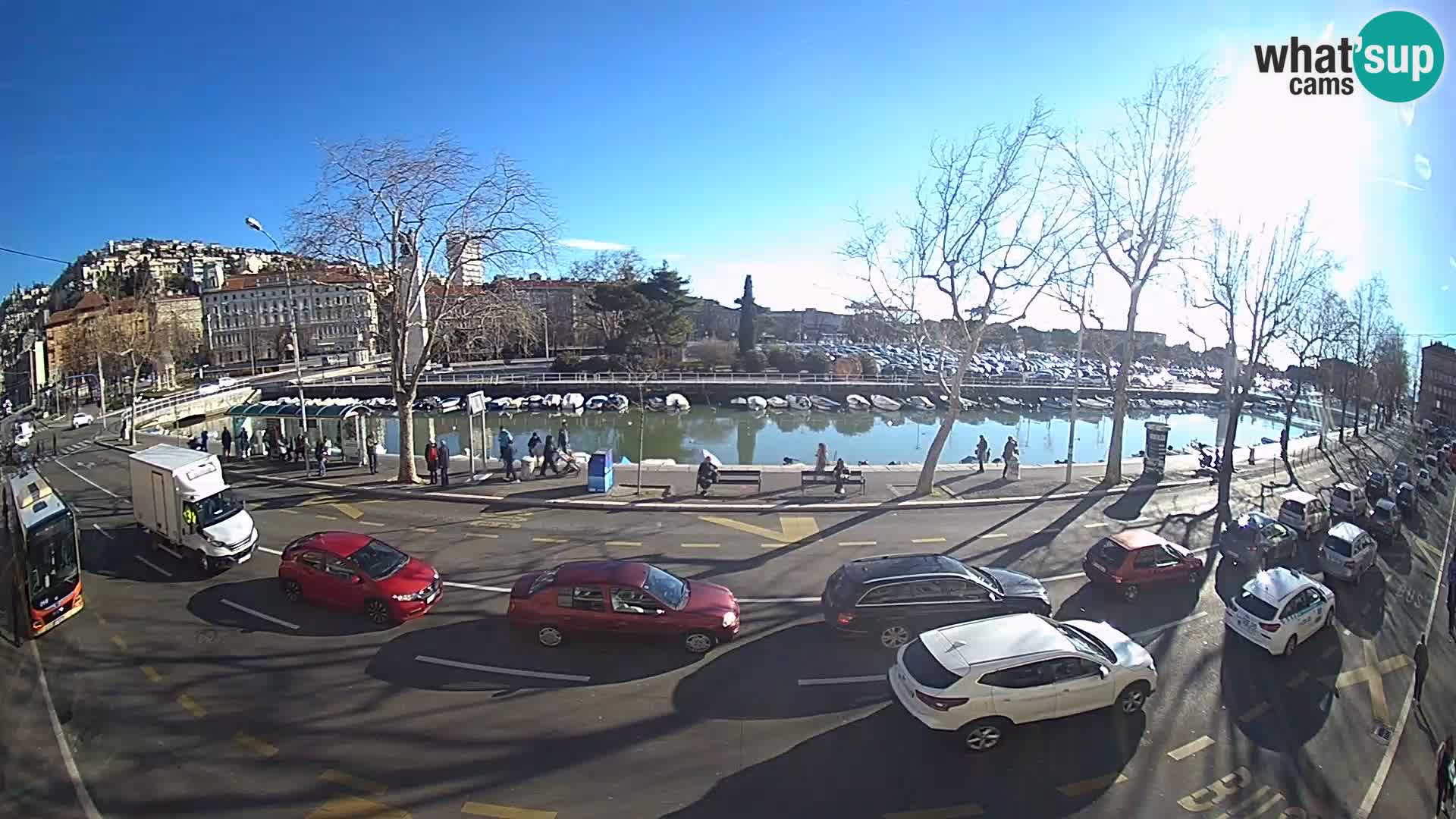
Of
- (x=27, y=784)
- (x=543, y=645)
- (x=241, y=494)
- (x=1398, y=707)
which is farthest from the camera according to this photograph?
(x=241, y=494)

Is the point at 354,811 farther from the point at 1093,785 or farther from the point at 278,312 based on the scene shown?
the point at 278,312

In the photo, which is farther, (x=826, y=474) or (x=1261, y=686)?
(x=826, y=474)

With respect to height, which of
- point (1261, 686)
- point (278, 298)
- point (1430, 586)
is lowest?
point (1261, 686)

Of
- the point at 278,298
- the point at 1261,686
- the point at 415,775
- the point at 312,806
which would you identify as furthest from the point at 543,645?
the point at 278,298

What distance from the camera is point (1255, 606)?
9500 millimetres

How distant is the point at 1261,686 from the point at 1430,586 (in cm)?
297

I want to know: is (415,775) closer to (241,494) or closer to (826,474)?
(826,474)

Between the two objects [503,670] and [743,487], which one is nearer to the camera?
[503,670]

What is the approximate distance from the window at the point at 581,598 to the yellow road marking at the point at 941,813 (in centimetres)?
479

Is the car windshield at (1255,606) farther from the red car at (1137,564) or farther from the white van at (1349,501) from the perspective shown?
the white van at (1349,501)

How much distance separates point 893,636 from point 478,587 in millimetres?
7372

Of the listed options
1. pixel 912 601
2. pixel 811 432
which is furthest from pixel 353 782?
pixel 811 432

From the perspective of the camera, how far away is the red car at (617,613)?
9117 millimetres

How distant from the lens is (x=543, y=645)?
30.5 ft
